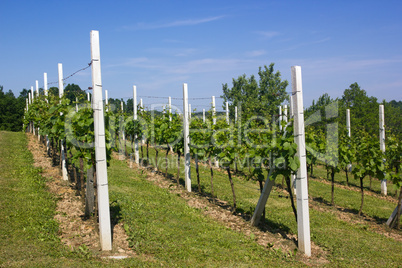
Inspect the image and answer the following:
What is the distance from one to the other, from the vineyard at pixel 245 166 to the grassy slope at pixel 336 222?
38 mm

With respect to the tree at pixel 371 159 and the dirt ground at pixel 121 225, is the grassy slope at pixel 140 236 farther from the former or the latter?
the tree at pixel 371 159

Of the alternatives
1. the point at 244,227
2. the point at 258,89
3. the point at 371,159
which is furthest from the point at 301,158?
the point at 258,89

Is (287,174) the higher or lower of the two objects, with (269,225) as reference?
higher

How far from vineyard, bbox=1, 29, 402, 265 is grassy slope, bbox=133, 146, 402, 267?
0.04 metres

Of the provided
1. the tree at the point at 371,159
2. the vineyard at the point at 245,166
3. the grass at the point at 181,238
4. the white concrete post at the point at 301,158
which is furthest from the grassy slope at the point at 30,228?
the tree at the point at 371,159

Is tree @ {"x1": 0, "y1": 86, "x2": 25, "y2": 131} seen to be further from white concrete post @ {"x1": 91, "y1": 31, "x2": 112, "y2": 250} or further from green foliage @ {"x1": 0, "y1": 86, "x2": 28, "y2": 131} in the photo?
white concrete post @ {"x1": 91, "y1": 31, "x2": 112, "y2": 250}

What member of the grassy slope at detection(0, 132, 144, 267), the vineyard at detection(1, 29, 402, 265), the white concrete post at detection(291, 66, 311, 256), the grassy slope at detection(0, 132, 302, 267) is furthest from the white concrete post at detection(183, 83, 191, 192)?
the white concrete post at detection(291, 66, 311, 256)

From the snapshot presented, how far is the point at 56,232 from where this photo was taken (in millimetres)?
5629

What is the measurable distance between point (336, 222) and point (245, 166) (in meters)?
2.94

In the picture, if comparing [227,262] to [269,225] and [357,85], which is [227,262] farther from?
[357,85]

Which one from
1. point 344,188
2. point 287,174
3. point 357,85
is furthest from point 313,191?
point 357,85

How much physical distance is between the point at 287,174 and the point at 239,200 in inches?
147

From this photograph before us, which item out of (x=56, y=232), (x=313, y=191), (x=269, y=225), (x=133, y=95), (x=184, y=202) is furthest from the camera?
(x=133, y=95)

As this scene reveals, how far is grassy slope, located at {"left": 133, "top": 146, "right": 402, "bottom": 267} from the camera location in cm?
604
